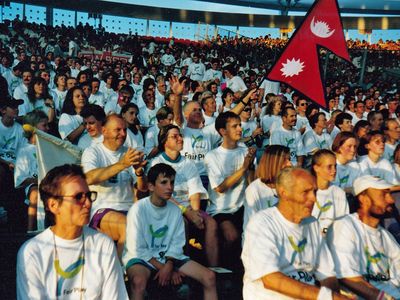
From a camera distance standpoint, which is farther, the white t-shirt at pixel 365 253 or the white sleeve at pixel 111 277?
the white t-shirt at pixel 365 253

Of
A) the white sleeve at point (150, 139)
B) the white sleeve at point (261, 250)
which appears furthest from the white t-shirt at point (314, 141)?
the white sleeve at point (261, 250)

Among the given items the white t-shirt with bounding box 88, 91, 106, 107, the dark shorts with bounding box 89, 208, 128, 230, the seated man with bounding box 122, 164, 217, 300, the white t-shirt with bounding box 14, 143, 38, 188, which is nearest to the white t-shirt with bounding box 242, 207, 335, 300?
the seated man with bounding box 122, 164, 217, 300

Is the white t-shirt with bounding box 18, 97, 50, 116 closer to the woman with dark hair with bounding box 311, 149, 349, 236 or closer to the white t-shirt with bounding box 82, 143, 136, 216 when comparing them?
the white t-shirt with bounding box 82, 143, 136, 216

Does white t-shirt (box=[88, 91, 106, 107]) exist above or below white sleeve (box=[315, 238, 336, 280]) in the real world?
above

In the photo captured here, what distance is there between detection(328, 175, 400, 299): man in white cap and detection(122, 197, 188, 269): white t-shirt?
1344 millimetres

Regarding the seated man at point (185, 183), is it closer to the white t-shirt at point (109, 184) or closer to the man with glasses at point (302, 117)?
the white t-shirt at point (109, 184)

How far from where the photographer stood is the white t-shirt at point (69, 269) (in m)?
3.00

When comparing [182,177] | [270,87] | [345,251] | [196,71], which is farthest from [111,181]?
[196,71]

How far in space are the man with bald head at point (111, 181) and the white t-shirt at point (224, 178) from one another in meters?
1.00

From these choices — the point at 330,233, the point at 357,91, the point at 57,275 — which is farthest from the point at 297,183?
the point at 357,91

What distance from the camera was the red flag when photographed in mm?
6812

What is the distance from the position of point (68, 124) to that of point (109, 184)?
258 centimetres

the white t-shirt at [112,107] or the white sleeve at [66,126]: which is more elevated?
the white t-shirt at [112,107]

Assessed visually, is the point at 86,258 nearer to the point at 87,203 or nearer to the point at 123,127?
the point at 87,203
